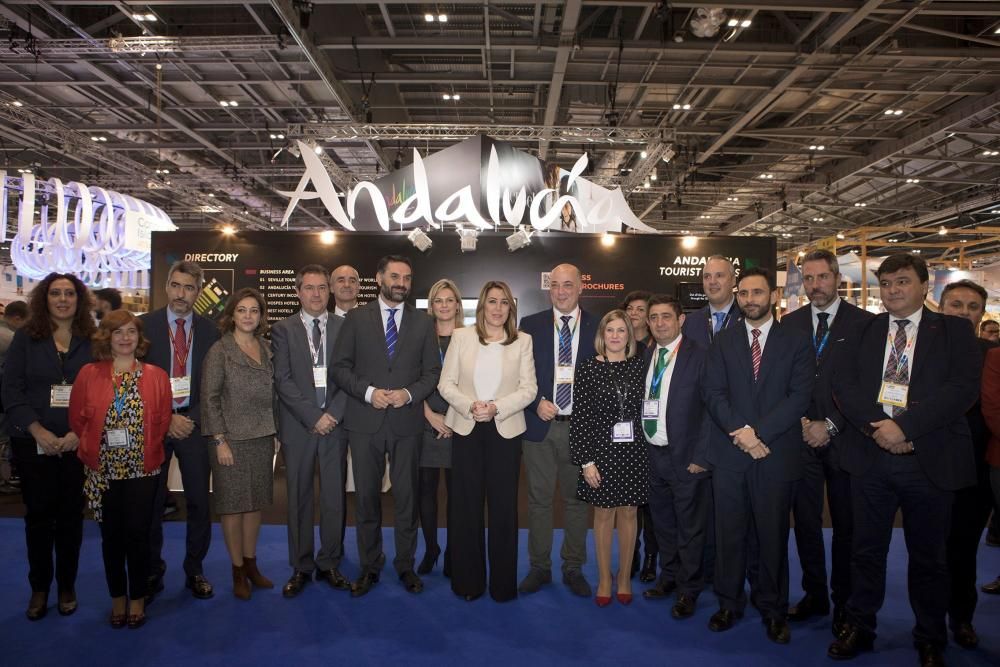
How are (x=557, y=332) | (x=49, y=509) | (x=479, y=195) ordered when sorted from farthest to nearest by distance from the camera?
(x=479, y=195) < (x=557, y=332) < (x=49, y=509)

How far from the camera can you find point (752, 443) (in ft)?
10.5

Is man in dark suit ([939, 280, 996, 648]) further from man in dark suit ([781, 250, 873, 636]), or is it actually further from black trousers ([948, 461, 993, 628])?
man in dark suit ([781, 250, 873, 636])

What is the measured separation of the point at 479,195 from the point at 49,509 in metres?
6.43

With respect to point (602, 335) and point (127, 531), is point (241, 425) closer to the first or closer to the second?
point (127, 531)

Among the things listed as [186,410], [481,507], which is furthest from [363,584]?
[186,410]

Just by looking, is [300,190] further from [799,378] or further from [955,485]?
[955,485]

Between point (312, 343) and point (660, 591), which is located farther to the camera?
point (312, 343)

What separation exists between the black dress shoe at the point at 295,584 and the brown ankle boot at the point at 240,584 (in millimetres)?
203

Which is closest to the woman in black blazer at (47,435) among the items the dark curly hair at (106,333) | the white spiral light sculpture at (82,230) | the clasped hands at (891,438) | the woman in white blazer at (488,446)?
the dark curly hair at (106,333)

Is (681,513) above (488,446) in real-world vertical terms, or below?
below

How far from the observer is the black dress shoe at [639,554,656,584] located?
4074mm

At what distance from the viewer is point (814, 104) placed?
1097 centimetres

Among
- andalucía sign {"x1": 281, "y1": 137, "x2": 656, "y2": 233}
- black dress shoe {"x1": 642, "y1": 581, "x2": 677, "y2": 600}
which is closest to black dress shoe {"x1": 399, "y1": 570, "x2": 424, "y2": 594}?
black dress shoe {"x1": 642, "y1": 581, "x2": 677, "y2": 600}

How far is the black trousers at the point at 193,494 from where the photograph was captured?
12.1ft
